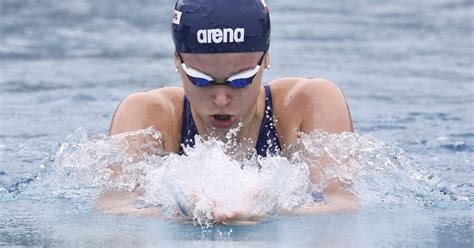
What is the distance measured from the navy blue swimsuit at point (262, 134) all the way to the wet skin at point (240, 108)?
24 mm

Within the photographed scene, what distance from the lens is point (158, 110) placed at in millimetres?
5121

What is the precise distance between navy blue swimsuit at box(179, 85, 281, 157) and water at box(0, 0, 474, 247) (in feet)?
0.80

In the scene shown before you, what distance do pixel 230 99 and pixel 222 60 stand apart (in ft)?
0.57

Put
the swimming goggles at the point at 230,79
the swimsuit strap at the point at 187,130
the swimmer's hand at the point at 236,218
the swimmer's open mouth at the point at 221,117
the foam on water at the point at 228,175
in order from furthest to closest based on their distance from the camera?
the swimsuit strap at the point at 187,130 → the swimmer's open mouth at the point at 221,117 → the swimming goggles at the point at 230,79 → the foam on water at the point at 228,175 → the swimmer's hand at the point at 236,218

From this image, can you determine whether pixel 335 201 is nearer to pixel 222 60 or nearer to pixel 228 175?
pixel 228 175

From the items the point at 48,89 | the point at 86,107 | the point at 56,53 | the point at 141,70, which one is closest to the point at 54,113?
the point at 86,107

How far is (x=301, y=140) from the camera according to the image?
16.4 feet

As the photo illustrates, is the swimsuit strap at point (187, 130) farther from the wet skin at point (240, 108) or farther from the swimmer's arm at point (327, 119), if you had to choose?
the swimmer's arm at point (327, 119)

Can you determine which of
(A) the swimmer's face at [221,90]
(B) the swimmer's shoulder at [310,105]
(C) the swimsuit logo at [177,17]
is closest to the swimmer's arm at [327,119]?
(B) the swimmer's shoulder at [310,105]

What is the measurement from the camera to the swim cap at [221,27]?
464cm

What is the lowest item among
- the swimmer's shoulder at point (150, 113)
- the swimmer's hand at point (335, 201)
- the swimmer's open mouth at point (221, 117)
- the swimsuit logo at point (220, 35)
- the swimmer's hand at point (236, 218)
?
the swimmer's hand at point (335, 201)

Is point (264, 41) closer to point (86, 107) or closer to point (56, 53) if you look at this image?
point (86, 107)

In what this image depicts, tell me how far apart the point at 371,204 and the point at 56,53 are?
258 inches

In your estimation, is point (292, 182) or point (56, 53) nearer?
point (292, 182)
